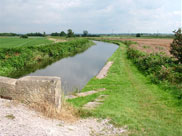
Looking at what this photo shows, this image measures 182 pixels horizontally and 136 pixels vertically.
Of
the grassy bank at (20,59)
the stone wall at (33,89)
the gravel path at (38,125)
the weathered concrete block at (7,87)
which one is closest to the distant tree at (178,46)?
the gravel path at (38,125)

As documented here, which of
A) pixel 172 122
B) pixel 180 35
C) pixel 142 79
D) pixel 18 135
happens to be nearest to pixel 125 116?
pixel 172 122

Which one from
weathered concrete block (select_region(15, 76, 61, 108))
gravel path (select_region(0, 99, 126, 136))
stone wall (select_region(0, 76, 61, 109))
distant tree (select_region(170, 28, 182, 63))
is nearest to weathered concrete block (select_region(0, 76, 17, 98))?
stone wall (select_region(0, 76, 61, 109))

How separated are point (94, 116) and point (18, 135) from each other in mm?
2371

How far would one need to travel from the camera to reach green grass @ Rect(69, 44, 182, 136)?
493 cm

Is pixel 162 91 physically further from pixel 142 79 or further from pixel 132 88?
pixel 142 79

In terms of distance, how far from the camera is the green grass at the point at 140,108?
4.93 metres

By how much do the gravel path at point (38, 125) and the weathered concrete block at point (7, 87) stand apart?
312mm

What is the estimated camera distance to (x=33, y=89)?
5.35m

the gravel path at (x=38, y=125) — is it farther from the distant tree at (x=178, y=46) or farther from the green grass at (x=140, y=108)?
the distant tree at (x=178, y=46)

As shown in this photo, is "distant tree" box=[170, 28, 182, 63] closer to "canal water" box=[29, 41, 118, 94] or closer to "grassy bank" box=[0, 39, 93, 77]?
"canal water" box=[29, 41, 118, 94]

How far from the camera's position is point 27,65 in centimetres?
1973

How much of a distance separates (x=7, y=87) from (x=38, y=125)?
208 centimetres

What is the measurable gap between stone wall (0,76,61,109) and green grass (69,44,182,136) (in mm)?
1284

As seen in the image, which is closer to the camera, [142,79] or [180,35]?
[142,79]
